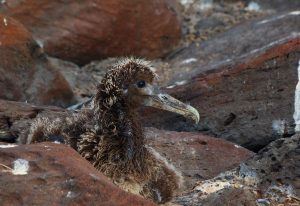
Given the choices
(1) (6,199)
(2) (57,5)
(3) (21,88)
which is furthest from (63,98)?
(1) (6,199)

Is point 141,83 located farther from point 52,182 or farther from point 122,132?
point 52,182

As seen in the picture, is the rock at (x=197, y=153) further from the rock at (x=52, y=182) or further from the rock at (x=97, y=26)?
the rock at (x=97, y=26)

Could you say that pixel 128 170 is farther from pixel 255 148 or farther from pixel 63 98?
pixel 63 98

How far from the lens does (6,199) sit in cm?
464

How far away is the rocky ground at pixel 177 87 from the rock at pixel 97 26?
0.04 feet

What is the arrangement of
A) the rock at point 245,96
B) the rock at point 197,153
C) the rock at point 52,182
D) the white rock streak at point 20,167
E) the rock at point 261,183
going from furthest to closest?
the rock at point 245,96 < the rock at point 197,153 < the rock at point 261,183 < the white rock streak at point 20,167 < the rock at point 52,182

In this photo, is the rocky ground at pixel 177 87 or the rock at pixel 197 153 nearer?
the rocky ground at pixel 177 87

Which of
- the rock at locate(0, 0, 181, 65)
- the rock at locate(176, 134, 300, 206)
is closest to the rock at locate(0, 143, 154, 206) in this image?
the rock at locate(176, 134, 300, 206)

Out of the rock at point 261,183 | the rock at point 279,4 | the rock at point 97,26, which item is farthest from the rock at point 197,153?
the rock at point 279,4

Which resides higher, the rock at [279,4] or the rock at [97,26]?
the rock at [279,4]

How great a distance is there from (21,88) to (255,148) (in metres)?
2.12

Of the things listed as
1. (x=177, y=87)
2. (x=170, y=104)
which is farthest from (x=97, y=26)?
(x=170, y=104)

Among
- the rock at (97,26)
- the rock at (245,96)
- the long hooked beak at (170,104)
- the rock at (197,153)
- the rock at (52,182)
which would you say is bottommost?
the rock at (52,182)

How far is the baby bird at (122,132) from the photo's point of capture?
5.98 meters
